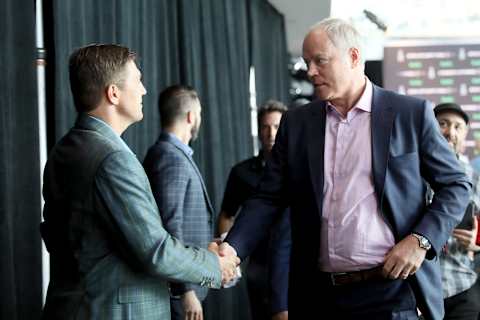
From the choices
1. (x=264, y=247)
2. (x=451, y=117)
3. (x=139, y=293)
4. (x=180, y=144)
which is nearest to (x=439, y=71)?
(x=451, y=117)

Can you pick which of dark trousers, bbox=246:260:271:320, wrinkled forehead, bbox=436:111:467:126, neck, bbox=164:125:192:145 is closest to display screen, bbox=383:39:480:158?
wrinkled forehead, bbox=436:111:467:126

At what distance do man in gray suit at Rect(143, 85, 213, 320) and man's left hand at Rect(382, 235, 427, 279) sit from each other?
1091 mm

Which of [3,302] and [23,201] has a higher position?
[23,201]

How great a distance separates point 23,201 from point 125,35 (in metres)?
1.43

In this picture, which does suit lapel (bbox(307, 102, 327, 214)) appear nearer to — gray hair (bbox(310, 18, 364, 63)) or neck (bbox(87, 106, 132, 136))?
gray hair (bbox(310, 18, 364, 63))

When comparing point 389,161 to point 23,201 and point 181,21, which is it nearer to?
point 23,201

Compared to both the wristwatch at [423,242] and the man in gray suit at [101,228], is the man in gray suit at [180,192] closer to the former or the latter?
the man in gray suit at [101,228]

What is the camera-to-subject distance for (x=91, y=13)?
3.67m

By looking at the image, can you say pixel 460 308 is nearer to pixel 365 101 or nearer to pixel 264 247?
pixel 264 247

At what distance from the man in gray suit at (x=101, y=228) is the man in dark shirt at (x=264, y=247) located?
147cm

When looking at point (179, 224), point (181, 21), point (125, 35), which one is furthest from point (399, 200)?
point (181, 21)

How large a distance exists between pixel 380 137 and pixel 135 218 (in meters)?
0.79

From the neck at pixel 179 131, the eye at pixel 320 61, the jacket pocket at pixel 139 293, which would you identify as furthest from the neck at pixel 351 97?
the neck at pixel 179 131

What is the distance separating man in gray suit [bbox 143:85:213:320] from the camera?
119 inches
